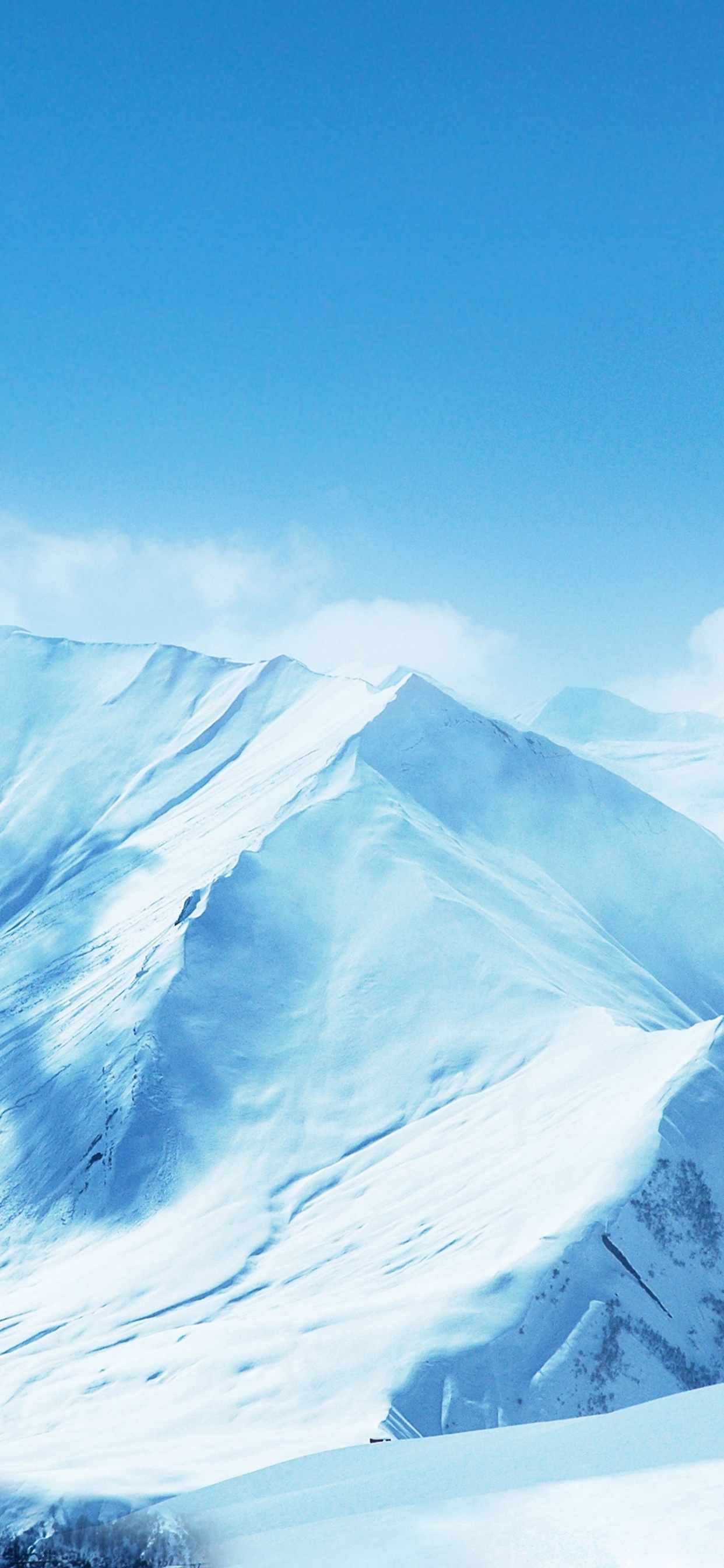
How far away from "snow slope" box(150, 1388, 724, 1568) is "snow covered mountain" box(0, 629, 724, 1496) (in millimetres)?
1592

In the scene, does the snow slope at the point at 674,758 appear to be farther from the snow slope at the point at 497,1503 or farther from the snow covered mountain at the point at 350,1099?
the snow slope at the point at 497,1503

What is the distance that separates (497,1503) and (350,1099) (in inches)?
1480

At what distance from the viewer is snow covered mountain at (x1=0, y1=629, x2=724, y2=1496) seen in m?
24.9

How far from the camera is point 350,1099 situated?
45.6 m

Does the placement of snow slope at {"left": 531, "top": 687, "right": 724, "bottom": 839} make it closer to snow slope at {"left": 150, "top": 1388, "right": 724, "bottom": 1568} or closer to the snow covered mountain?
the snow covered mountain

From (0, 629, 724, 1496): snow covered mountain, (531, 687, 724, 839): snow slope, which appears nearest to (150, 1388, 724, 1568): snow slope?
(0, 629, 724, 1496): snow covered mountain

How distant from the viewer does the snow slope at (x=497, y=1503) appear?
767 cm

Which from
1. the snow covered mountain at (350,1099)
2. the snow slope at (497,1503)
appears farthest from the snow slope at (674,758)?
the snow slope at (497,1503)

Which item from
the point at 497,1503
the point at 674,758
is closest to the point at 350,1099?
the point at 497,1503

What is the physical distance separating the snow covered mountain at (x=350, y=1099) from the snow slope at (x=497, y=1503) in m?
1.59

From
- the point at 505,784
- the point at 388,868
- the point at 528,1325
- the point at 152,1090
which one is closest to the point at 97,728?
the point at 505,784

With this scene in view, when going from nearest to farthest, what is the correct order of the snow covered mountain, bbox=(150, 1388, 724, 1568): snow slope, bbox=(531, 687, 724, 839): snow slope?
bbox=(150, 1388, 724, 1568): snow slope < the snow covered mountain < bbox=(531, 687, 724, 839): snow slope

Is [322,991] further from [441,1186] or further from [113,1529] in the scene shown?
[113,1529]

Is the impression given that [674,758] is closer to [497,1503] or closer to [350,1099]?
[350,1099]
